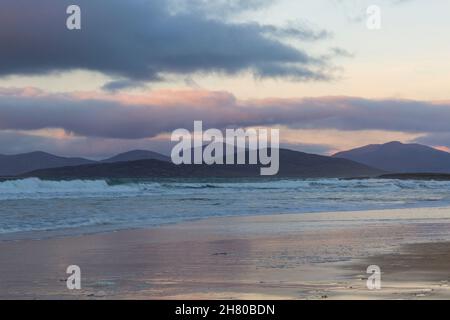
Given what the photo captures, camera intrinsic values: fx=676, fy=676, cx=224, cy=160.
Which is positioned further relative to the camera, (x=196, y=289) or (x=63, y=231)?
(x=63, y=231)

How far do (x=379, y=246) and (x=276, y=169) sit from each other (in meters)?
165

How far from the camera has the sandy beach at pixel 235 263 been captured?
799 centimetres

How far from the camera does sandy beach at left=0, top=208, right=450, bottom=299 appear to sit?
7.99m

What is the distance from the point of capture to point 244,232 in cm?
1606

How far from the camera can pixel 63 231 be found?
1606 centimetres

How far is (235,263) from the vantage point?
10.5 m

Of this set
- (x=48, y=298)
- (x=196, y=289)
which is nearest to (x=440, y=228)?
(x=196, y=289)
